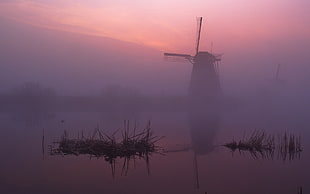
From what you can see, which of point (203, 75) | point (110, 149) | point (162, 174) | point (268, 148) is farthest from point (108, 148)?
point (203, 75)

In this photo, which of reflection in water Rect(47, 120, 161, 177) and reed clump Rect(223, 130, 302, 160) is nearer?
reflection in water Rect(47, 120, 161, 177)

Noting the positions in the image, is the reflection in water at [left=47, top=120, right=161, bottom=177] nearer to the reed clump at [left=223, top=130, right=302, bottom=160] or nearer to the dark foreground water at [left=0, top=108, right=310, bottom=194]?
the dark foreground water at [left=0, top=108, right=310, bottom=194]

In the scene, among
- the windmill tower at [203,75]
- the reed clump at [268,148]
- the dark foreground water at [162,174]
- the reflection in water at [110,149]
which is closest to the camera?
the dark foreground water at [162,174]

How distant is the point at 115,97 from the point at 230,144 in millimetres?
56426

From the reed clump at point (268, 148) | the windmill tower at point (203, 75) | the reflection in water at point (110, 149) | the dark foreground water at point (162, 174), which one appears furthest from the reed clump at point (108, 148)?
the windmill tower at point (203, 75)

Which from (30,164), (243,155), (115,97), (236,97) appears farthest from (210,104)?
(30,164)

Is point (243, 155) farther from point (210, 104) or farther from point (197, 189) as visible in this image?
point (210, 104)

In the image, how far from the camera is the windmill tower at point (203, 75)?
4625 centimetres

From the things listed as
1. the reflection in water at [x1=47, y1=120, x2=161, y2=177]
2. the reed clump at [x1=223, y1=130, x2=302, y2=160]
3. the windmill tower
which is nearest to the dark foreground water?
the reed clump at [x1=223, y1=130, x2=302, y2=160]

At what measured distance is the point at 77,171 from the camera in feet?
35.8

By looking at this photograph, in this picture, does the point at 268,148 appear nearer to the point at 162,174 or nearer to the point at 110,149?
the point at 162,174

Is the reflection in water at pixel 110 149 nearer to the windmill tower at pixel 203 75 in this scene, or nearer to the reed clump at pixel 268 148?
the reed clump at pixel 268 148

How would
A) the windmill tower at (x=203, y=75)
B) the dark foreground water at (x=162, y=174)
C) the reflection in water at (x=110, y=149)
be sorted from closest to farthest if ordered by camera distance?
the dark foreground water at (x=162, y=174), the reflection in water at (x=110, y=149), the windmill tower at (x=203, y=75)

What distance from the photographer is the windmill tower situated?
4625 cm
